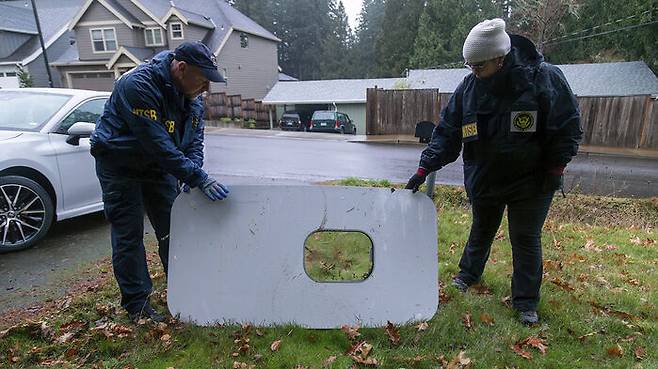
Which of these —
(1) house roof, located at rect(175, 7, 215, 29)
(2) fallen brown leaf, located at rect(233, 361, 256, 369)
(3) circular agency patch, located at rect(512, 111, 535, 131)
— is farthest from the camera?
(1) house roof, located at rect(175, 7, 215, 29)

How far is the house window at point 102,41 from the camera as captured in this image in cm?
2517

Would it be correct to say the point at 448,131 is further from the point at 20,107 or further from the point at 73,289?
the point at 20,107

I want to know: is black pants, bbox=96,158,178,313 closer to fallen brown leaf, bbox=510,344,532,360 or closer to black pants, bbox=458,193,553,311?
black pants, bbox=458,193,553,311

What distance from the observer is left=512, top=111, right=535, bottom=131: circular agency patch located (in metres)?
2.42

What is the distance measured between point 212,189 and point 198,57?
2.42 feet

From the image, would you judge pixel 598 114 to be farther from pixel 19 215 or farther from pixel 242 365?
pixel 19 215

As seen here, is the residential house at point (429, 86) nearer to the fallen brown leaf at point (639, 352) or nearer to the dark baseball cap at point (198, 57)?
the fallen brown leaf at point (639, 352)

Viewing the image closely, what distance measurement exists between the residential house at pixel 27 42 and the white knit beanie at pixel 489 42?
29255 millimetres

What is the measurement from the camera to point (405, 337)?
2.61 meters

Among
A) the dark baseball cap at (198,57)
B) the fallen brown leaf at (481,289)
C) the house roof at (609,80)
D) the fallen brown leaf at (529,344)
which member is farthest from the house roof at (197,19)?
the fallen brown leaf at (529,344)

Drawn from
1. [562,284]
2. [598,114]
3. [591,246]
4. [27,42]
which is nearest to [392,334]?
[562,284]

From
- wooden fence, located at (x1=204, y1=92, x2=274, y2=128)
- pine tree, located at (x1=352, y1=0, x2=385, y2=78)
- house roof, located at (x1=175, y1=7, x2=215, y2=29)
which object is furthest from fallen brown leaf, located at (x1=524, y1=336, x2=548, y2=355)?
pine tree, located at (x1=352, y1=0, x2=385, y2=78)

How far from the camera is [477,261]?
10.7 ft

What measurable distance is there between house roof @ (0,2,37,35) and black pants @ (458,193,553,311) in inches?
Result: 1223
